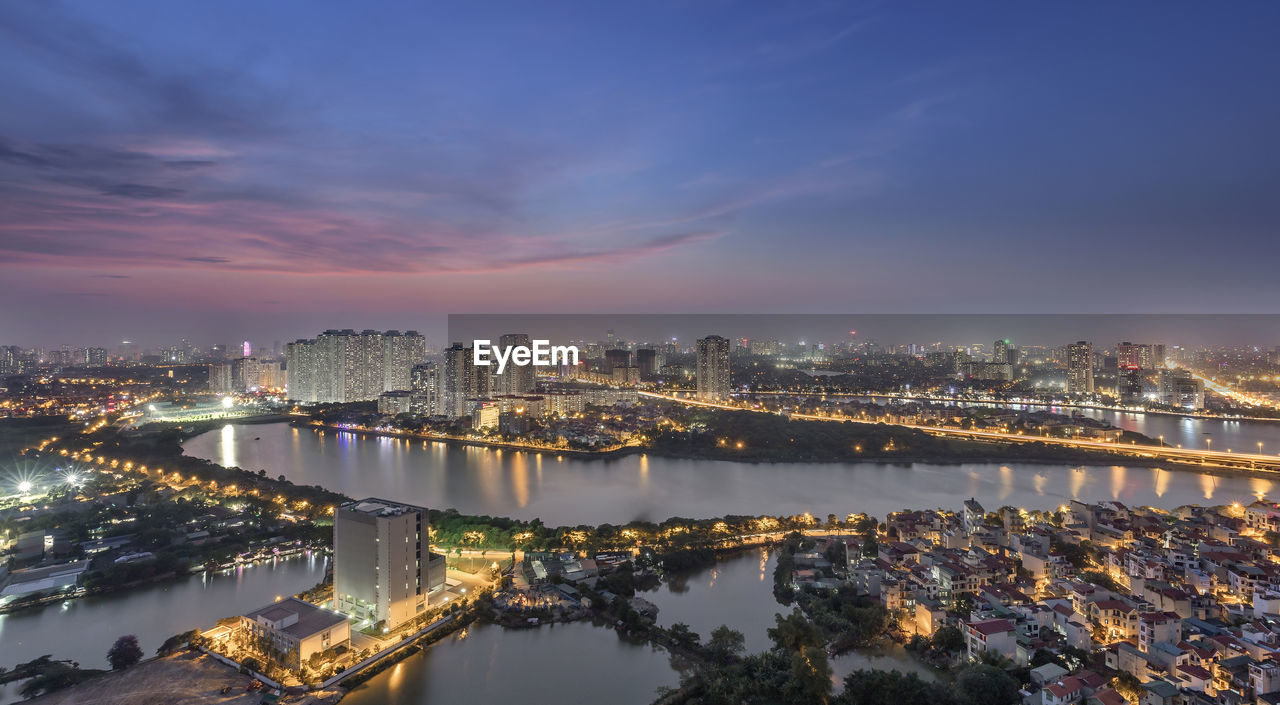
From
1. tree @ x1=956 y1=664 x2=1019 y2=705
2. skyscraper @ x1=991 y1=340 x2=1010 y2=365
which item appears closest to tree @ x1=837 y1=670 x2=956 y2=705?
tree @ x1=956 y1=664 x2=1019 y2=705

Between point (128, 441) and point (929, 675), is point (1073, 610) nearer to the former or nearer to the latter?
point (929, 675)

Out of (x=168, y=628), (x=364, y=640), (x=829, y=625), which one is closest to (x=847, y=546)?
(x=829, y=625)

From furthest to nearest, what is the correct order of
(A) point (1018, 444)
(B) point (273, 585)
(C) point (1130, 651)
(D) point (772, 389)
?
(D) point (772, 389) < (A) point (1018, 444) < (B) point (273, 585) < (C) point (1130, 651)

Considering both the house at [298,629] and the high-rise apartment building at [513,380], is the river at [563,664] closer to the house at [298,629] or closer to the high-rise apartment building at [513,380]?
the house at [298,629]

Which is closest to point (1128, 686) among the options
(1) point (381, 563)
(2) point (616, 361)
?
(1) point (381, 563)

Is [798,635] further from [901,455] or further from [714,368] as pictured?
[714,368]
